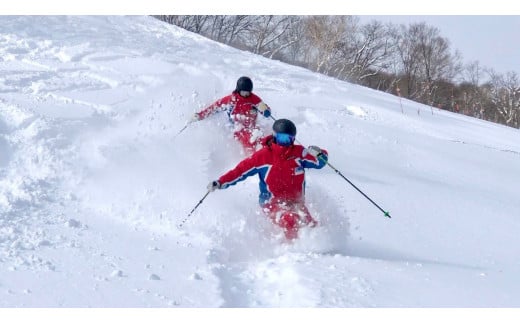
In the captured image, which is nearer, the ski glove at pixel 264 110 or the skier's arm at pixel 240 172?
the skier's arm at pixel 240 172

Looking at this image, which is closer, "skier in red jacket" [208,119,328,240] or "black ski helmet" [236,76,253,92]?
"skier in red jacket" [208,119,328,240]

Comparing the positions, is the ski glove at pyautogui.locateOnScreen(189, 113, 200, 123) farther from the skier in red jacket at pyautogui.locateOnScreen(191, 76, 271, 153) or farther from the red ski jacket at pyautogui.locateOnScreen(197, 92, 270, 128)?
the red ski jacket at pyautogui.locateOnScreen(197, 92, 270, 128)

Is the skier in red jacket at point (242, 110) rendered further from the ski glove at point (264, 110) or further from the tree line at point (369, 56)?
the tree line at point (369, 56)

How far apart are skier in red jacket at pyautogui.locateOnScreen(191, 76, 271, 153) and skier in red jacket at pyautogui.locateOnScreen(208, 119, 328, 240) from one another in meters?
2.15

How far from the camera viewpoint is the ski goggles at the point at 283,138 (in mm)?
5164

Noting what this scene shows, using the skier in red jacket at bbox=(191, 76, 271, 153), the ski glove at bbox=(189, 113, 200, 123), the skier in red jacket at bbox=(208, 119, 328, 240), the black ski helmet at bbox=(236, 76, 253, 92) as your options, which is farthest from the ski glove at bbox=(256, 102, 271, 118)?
the skier in red jacket at bbox=(208, 119, 328, 240)

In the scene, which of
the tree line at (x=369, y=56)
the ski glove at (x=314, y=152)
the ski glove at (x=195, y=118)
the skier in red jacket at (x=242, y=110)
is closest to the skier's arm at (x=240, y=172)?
the ski glove at (x=314, y=152)

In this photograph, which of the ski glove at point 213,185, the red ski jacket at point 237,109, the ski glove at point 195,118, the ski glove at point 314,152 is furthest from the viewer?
the red ski jacket at point 237,109

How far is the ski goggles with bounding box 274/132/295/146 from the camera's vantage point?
16.9ft

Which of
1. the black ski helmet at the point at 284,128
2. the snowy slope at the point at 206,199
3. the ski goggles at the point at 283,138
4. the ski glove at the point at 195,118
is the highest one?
the black ski helmet at the point at 284,128

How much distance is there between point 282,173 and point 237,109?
2.51 metres

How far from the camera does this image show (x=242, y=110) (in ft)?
24.9

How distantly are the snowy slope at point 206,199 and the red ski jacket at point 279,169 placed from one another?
0.31 meters

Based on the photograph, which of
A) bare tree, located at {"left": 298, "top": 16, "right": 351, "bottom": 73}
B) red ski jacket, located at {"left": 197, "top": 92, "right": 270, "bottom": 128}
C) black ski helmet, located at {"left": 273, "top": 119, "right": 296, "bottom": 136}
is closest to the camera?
black ski helmet, located at {"left": 273, "top": 119, "right": 296, "bottom": 136}
